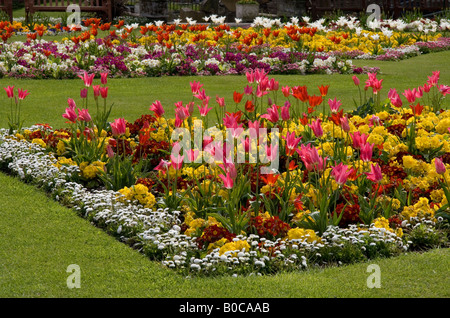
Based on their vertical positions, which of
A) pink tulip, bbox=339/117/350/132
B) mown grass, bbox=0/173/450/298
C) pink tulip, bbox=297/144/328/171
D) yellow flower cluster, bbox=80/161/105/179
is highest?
pink tulip, bbox=339/117/350/132

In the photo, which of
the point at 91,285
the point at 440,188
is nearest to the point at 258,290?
the point at 91,285

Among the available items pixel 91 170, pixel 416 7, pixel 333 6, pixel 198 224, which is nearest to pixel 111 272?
pixel 198 224

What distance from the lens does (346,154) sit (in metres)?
5.87

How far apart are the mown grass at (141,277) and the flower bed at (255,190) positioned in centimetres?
16

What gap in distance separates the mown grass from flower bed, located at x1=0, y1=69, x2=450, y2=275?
0.51 feet

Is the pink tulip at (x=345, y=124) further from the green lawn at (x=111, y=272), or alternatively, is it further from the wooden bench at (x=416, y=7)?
the wooden bench at (x=416, y=7)

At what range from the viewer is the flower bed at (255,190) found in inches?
181

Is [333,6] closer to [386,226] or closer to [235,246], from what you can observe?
[386,226]

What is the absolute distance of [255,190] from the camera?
5613 millimetres

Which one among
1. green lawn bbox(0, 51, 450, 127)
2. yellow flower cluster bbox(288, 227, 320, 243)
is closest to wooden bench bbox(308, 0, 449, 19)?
green lawn bbox(0, 51, 450, 127)

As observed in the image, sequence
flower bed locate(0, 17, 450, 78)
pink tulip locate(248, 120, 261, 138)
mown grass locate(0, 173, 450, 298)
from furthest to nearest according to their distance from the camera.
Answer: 1. flower bed locate(0, 17, 450, 78)
2. pink tulip locate(248, 120, 261, 138)
3. mown grass locate(0, 173, 450, 298)

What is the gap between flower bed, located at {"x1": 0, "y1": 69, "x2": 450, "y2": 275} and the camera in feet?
15.1

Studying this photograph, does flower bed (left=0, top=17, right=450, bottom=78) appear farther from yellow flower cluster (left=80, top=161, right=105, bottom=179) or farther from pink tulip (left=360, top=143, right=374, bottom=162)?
pink tulip (left=360, top=143, right=374, bottom=162)

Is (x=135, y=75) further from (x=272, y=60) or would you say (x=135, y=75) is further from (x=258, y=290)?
(x=258, y=290)
